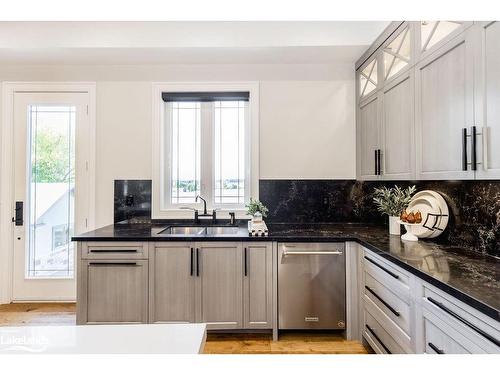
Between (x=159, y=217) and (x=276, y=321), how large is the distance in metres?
1.59

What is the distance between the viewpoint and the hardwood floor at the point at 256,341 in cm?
241

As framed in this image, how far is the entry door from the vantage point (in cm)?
324

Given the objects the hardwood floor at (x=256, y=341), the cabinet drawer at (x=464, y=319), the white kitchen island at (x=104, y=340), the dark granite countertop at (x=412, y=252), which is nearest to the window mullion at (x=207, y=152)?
the dark granite countertop at (x=412, y=252)

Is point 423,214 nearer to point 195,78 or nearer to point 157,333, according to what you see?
point 157,333

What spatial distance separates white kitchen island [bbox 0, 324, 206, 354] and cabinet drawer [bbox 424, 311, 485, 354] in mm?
1066

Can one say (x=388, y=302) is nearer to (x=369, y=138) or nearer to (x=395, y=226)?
(x=395, y=226)

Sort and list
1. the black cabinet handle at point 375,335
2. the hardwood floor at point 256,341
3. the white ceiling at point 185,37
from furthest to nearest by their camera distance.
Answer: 1. the white ceiling at point 185,37
2. the hardwood floor at point 256,341
3. the black cabinet handle at point 375,335

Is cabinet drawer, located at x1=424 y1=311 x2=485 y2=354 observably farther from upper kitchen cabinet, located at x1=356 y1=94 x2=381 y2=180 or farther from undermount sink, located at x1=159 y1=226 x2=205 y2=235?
undermount sink, located at x1=159 y1=226 x2=205 y2=235

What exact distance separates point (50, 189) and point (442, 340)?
3609mm

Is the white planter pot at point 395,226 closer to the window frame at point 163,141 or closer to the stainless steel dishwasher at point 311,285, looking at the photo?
the stainless steel dishwasher at point 311,285

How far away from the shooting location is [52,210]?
3277mm

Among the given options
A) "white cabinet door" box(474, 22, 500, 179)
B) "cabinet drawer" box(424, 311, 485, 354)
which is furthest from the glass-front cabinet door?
"cabinet drawer" box(424, 311, 485, 354)

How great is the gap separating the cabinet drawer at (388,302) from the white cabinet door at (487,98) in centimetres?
83

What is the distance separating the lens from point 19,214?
3.22m
